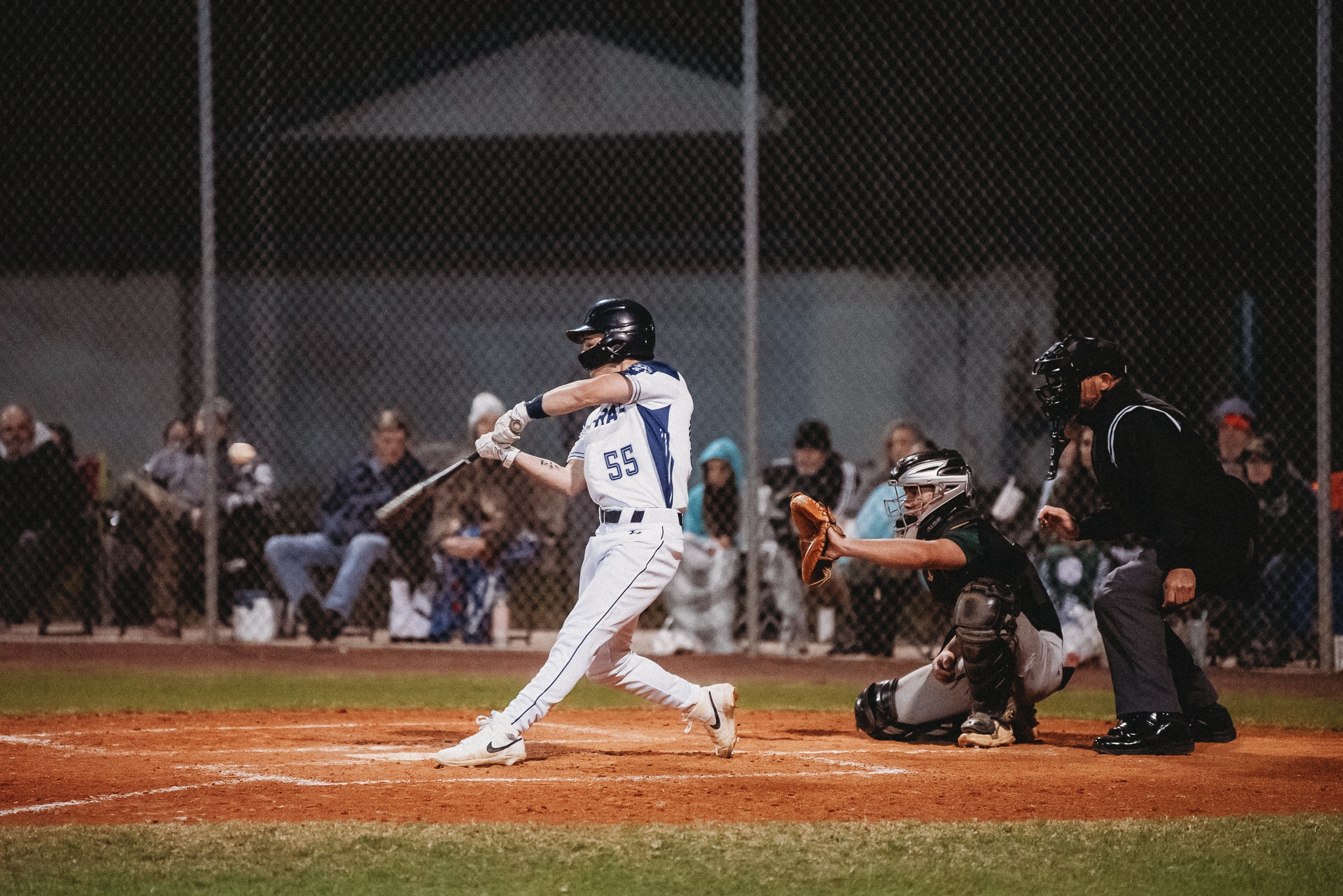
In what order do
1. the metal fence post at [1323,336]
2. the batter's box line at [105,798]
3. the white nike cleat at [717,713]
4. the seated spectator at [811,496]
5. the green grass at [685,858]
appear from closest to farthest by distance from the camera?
the green grass at [685,858] < the batter's box line at [105,798] < the white nike cleat at [717,713] < the metal fence post at [1323,336] < the seated spectator at [811,496]

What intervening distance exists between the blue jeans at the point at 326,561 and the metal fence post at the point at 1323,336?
6.06m

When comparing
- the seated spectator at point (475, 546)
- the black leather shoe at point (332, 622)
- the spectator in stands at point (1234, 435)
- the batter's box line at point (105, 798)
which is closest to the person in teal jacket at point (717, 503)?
the seated spectator at point (475, 546)

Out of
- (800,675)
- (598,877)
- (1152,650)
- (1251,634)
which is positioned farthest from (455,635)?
(598,877)

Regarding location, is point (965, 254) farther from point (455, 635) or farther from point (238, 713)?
point (238, 713)

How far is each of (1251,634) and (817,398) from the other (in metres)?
6.69

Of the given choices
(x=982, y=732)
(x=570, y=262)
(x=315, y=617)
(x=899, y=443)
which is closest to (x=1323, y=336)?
(x=899, y=443)

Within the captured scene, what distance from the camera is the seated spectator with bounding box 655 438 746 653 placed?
10.4m

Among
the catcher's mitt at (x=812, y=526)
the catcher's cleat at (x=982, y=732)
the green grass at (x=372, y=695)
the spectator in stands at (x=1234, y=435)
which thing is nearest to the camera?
the catcher's mitt at (x=812, y=526)

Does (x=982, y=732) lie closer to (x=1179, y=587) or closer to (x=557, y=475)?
(x=1179, y=587)

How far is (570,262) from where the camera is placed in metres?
16.2

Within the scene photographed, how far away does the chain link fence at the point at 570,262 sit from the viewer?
11.0 meters

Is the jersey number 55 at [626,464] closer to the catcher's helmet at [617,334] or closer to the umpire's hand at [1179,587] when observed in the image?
the catcher's helmet at [617,334]

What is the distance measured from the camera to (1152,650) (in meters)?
6.32

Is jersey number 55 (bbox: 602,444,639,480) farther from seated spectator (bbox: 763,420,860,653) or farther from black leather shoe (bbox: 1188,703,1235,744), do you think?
seated spectator (bbox: 763,420,860,653)
